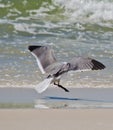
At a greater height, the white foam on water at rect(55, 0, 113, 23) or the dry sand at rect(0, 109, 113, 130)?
the white foam on water at rect(55, 0, 113, 23)

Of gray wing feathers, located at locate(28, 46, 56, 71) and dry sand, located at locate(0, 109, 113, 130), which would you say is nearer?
dry sand, located at locate(0, 109, 113, 130)

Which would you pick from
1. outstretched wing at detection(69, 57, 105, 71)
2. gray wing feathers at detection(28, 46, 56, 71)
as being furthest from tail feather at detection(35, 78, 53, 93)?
gray wing feathers at detection(28, 46, 56, 71)

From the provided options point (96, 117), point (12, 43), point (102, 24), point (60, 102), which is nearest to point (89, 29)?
point (102, 24)

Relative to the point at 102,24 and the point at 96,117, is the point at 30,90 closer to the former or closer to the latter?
the point at 96,117

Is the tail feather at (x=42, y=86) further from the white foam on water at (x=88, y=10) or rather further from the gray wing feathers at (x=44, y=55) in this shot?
the white foam on water at (x=88, y=10)

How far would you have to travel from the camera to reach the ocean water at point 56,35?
824 cm

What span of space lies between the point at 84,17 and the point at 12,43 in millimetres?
4066

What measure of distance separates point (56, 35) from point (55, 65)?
5066 mm

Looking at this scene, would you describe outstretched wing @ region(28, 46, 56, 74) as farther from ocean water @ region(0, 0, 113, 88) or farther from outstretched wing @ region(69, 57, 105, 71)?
ocean water @ region(0, 0, 113, 88)

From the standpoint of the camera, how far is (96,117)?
5.70 metres

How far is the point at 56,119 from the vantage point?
5.59 metres

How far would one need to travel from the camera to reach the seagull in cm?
679

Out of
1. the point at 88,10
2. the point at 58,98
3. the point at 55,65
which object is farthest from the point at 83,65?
the point at 88,10

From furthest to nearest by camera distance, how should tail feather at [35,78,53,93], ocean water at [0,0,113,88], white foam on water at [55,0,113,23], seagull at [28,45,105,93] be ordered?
1. white foam on water at [55,0,113,23]
2. ocean water at [0,0,113,88]
3. seagull at [28,45,105,93]
4. tail feather at [35,78,53,93]
